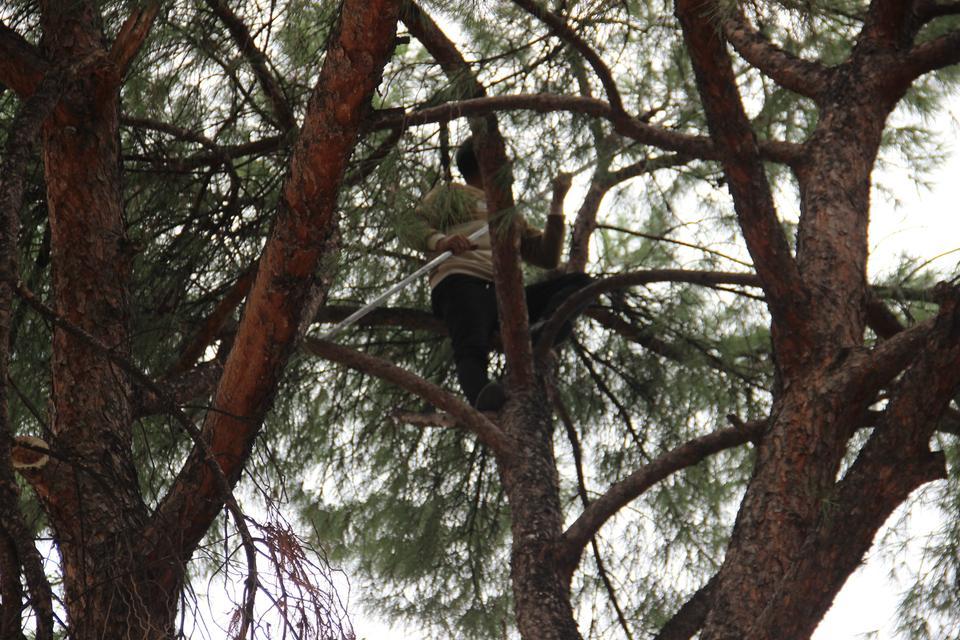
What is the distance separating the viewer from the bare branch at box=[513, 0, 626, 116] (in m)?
2.84

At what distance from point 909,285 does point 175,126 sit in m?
2.23

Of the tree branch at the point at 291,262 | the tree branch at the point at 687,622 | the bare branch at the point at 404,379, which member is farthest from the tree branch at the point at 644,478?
the tree branch at the point at 291,262

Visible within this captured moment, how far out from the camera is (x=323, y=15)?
112 inches

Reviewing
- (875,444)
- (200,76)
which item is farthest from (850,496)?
(200,76)

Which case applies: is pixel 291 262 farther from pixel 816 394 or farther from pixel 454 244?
pixel 454 244

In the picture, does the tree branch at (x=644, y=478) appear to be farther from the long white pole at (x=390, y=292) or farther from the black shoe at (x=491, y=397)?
the long white pole at (x=390, y=292)

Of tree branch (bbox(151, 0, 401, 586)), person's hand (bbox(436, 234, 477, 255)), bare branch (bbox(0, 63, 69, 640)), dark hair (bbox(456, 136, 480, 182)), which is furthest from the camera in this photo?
dark hair (bbox(456, 136, 480, 182))

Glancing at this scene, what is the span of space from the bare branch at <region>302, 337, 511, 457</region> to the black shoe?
233 mm

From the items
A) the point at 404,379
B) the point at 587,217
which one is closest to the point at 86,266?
the point at 404,379

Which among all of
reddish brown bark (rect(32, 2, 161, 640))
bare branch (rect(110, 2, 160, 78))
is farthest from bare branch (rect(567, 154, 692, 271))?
reddish brown bark (rect(32, 2, 161, 640))

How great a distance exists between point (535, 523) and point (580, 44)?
1300 millimetres

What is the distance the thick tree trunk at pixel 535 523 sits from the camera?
10.3ft

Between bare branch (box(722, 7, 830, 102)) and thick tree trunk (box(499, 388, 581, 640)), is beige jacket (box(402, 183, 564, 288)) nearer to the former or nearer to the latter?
thick tree trunk (box(499, 388, 581, 640))

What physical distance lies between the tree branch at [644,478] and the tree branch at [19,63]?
5.41 ft
